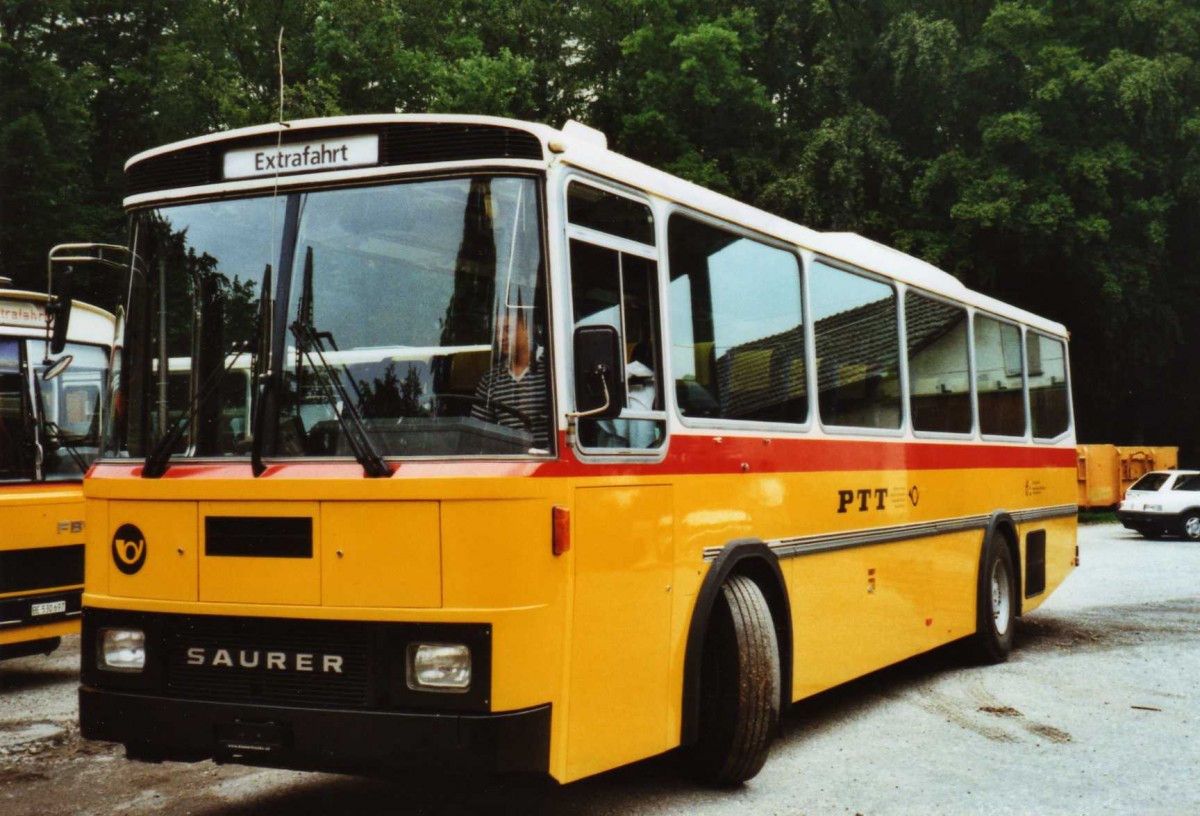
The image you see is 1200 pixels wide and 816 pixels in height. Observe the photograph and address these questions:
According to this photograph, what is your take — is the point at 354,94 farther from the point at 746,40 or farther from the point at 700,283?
the point at 700,283

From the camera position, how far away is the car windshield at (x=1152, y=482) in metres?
27.6

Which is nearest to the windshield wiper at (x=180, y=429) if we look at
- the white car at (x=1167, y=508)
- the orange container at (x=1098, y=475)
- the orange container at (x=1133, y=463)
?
the white car at (x=1167, y=508)

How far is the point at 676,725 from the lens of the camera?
6059 mm

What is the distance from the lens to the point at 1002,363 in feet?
38.2

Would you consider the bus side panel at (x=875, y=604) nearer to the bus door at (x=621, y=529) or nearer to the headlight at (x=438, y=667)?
the bus door at (x=621, y=529)

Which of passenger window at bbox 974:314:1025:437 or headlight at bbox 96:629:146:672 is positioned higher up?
passenger window at bbox 974:314:1025:437

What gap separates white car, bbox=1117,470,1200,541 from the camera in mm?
26859

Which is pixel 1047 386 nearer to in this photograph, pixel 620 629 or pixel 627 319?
pixel 627 319

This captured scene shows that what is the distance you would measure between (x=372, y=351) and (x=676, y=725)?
220 cm

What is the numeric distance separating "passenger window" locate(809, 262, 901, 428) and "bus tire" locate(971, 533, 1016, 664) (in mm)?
2308

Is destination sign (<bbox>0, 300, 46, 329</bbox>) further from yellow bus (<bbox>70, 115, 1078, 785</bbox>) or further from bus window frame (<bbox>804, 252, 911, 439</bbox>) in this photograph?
bus window frame (<bbox>804, 252, 911, 439</bbox>)

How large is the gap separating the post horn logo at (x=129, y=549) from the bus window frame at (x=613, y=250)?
1841mm

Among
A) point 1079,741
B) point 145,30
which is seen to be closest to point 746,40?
point 145,30

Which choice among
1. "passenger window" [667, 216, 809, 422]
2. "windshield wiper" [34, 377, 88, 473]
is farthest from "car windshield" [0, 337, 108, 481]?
"passenger window" [667, 216, 809, 422]
